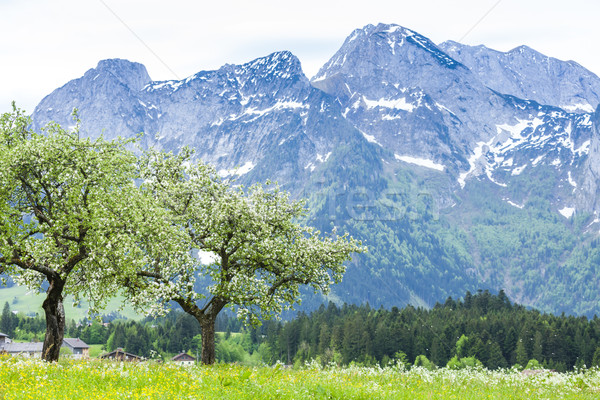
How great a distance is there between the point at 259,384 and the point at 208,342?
15072 millimetres

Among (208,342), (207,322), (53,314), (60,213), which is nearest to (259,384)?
(208,342)

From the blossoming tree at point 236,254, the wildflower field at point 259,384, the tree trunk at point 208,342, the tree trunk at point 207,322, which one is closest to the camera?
the wildflower field at point 259,384

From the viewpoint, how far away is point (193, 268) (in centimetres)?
3303

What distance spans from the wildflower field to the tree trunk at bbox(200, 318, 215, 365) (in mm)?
7822

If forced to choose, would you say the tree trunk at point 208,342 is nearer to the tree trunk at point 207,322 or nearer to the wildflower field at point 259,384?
the tree trunk at point 207,322

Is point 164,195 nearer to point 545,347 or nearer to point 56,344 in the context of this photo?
point 56,344

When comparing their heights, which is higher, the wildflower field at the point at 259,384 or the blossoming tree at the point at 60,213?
the blossoming tree at the point at 60,213

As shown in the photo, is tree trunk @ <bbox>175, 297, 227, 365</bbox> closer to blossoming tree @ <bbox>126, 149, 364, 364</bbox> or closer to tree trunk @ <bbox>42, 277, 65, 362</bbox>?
blossoming tree @ <bbox>126, 149, 364, 364</bbox>

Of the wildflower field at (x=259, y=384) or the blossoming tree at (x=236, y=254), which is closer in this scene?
the wildflower field at (x=259, y=384)

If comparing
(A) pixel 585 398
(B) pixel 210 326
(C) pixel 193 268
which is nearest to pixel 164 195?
(C) pixel 193 268

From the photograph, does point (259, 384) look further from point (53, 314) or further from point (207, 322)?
point (53, 314)

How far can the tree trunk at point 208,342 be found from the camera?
32250mm

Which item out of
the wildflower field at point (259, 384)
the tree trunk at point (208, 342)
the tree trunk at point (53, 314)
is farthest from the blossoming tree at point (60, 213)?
the wildflower field at point (259, 384)

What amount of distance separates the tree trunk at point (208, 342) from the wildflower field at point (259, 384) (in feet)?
25.7
